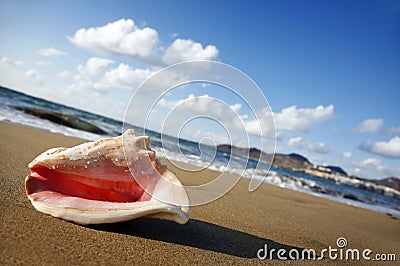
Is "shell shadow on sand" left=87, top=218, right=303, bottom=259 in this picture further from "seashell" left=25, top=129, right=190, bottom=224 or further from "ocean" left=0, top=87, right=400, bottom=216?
"ocean" left=0, top=87, right=400, bottom=216

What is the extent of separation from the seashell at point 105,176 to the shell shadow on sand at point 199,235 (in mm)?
210

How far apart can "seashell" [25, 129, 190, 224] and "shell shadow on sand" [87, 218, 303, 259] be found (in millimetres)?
210

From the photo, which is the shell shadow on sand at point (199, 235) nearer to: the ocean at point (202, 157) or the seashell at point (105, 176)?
the seashell at point (105, 176)

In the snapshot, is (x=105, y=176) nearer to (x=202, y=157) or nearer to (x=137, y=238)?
(x=137, y=238)

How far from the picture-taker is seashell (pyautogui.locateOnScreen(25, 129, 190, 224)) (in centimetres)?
242

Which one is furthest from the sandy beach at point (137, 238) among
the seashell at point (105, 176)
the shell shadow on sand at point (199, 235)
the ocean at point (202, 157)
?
the ocean at point (202, 157)

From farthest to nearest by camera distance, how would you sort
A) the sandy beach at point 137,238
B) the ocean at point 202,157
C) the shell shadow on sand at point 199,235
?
the ocean at point 202,157 < the shell shadow on sand at point 199,235 < the sandy beach at point 137,238

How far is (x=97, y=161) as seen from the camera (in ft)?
8.25

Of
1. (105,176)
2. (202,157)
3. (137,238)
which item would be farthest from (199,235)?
(202,157)

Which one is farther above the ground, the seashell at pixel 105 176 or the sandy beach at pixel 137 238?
the seashell at pixel 105 176

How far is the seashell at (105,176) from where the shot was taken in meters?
2.42

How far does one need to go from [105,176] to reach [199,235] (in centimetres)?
93

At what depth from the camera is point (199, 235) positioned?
2707 millimetres

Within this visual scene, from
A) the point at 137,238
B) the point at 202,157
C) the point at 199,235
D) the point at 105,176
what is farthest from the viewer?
the point at 202,157
